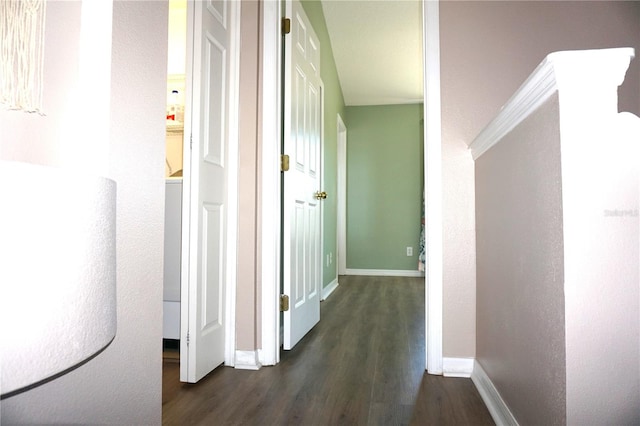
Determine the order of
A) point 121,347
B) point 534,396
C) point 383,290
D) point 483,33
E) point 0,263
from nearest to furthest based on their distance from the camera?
point 0,263
point 121,347
point 534,396
point 483,33
point 383,290

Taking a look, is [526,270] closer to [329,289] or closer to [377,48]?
[329,289]

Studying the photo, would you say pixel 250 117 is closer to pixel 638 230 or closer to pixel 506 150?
pixel 506 150

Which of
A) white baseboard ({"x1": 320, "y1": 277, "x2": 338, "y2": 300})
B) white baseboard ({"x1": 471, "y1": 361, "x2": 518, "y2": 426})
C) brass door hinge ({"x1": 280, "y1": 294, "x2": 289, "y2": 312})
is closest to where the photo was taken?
white baseboard ({"x1": 471, "y1": 361, "x2": 518, "y2": 426})

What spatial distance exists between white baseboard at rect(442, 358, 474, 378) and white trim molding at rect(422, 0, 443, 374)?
28 mm

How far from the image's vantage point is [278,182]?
2.25 m

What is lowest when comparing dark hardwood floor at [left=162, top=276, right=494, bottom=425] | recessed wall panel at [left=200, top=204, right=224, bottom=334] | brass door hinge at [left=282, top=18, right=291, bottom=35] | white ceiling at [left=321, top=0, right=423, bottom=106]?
dark hardwood floor at [left=162, top=276, right=494, bottom=425]

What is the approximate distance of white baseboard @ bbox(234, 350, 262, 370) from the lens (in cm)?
215

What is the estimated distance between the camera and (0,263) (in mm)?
350

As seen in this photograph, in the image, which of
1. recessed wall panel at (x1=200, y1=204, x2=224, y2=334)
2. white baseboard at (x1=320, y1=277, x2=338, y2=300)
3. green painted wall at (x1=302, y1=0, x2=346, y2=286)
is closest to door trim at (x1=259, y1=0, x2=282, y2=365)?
recessed wall panel at (x1=200, y1=204, x2=224, y2=334)

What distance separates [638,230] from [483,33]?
1.54m

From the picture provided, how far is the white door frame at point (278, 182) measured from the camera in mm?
2105

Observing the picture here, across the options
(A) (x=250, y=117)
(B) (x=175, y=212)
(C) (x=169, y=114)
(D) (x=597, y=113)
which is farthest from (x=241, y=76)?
(D) (x=597, y=113)

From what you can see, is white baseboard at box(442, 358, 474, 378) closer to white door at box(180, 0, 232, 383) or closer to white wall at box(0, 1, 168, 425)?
white door at box(180, 0, 232, 383)

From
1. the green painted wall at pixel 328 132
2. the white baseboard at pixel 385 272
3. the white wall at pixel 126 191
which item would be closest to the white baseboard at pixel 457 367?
the white wall at pixel 126 191
